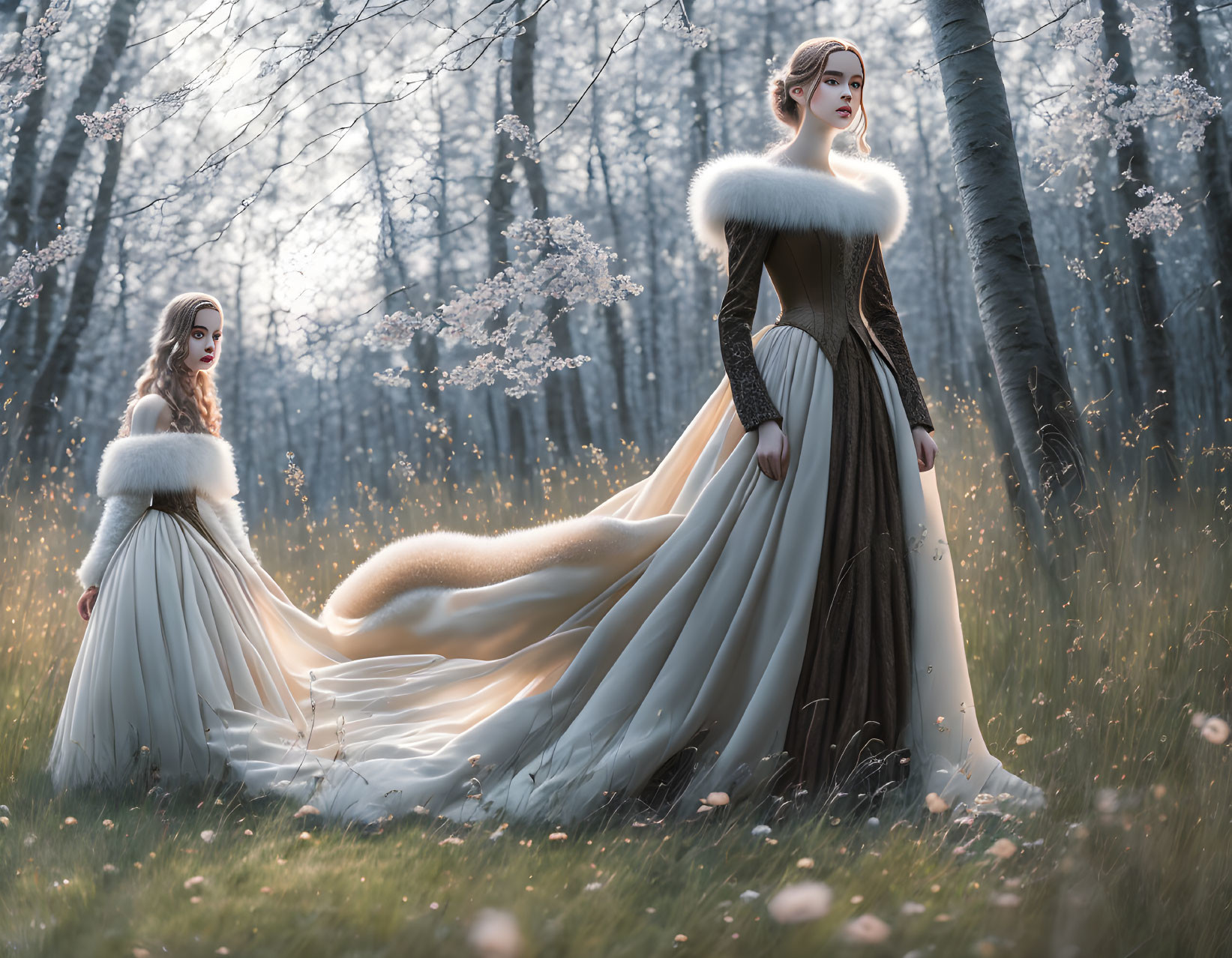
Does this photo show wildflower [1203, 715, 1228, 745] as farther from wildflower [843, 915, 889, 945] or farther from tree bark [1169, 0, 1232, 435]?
tree bark [1169, 0, 1232, 435]

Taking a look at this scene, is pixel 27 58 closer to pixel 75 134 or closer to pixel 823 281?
pixel 75 134

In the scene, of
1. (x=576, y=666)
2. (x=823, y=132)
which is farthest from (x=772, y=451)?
(x=823, y=132)

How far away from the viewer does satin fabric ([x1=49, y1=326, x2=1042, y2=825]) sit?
2.53m

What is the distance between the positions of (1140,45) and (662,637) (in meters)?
12.9

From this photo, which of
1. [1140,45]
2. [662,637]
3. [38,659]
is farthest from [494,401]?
[662,637]

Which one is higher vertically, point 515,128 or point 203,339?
point 515,128

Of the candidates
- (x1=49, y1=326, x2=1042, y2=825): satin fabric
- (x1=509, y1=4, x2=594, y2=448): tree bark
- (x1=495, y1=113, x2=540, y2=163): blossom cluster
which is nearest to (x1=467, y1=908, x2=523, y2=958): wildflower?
(x1=49, y1=326, x2=1042, y2=825): satin fabric

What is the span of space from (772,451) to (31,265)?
6.64 metres

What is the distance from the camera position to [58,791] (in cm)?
276

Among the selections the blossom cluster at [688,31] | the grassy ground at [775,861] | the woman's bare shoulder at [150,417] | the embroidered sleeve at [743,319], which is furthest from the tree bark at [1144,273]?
the woman's bare shoulder at [150,417]

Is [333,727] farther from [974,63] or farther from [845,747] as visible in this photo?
[974,63]

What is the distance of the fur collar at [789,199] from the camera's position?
2.71 metres

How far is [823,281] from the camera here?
2.79m

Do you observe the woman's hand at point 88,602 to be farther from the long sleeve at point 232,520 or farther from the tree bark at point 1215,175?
the tree bark at point 1215,175
